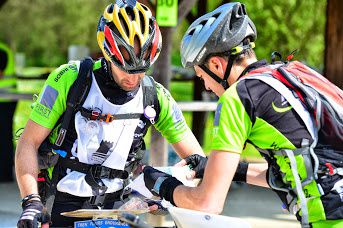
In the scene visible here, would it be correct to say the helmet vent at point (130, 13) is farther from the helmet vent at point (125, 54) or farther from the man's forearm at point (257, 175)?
the man's forearm at point (257, 175)

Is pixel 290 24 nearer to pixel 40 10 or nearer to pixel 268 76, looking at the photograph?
pixel 268 76

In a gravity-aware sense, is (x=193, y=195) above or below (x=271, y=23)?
above

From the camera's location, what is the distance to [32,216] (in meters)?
2.97

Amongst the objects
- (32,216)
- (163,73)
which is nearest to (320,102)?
(32,216)

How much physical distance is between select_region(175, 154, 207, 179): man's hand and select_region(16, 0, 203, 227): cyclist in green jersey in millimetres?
305

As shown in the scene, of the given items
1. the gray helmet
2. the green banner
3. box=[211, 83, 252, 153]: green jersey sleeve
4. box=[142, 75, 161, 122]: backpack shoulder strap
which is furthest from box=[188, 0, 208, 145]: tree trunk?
box=[211, 83, 252, 153]: green jersey sleeve

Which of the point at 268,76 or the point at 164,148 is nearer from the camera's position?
the point at 268,76

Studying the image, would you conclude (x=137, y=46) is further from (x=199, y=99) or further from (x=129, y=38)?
(x=199, y=99)

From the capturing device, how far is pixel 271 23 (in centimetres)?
2316

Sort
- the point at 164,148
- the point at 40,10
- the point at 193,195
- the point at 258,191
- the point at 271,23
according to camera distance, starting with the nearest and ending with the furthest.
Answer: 1. the point at 193,195
2. the point at 164,148
3. the point at 258,191
4. the point at 271,23
5. the point at 40,10

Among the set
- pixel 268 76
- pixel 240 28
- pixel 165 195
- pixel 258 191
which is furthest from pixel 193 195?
pixel 258 191

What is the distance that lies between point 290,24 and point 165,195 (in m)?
21.8

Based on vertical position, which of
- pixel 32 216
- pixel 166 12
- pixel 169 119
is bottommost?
pixel 32 216

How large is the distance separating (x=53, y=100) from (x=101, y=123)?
234 mm
